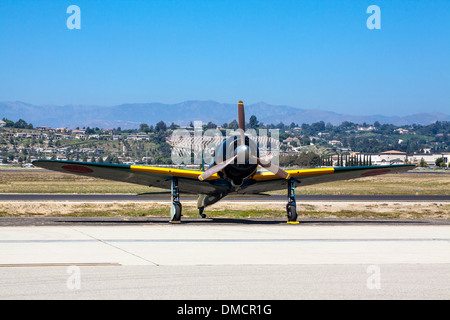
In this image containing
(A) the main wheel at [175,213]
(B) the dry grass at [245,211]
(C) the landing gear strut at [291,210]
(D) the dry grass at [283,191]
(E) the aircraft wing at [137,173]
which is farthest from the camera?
(D) the dry grass at [283,191]

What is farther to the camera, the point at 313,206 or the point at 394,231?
the point at 313,206

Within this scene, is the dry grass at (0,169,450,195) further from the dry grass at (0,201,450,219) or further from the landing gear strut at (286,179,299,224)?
the landing gear strut at (286,179,299,224)

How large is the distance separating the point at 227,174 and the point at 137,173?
3.92m

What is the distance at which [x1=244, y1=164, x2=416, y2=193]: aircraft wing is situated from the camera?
23655mm

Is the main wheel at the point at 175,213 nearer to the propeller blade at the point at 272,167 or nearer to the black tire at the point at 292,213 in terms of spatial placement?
the propeller blade at the point at 272,167

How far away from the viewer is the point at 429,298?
27.4 ft

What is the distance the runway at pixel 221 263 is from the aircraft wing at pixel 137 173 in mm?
3362

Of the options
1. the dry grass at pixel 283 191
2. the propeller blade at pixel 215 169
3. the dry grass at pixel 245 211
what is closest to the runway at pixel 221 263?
the propeller blade at pixel 215 169

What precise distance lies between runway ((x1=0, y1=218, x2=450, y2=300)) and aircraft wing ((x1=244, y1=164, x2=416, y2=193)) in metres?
4.75

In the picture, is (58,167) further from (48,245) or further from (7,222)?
(48,245)

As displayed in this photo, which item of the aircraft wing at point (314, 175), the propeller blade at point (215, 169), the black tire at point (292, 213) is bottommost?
the black tire at point (292, 213)

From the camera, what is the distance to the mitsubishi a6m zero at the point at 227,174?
2138 centimetres
